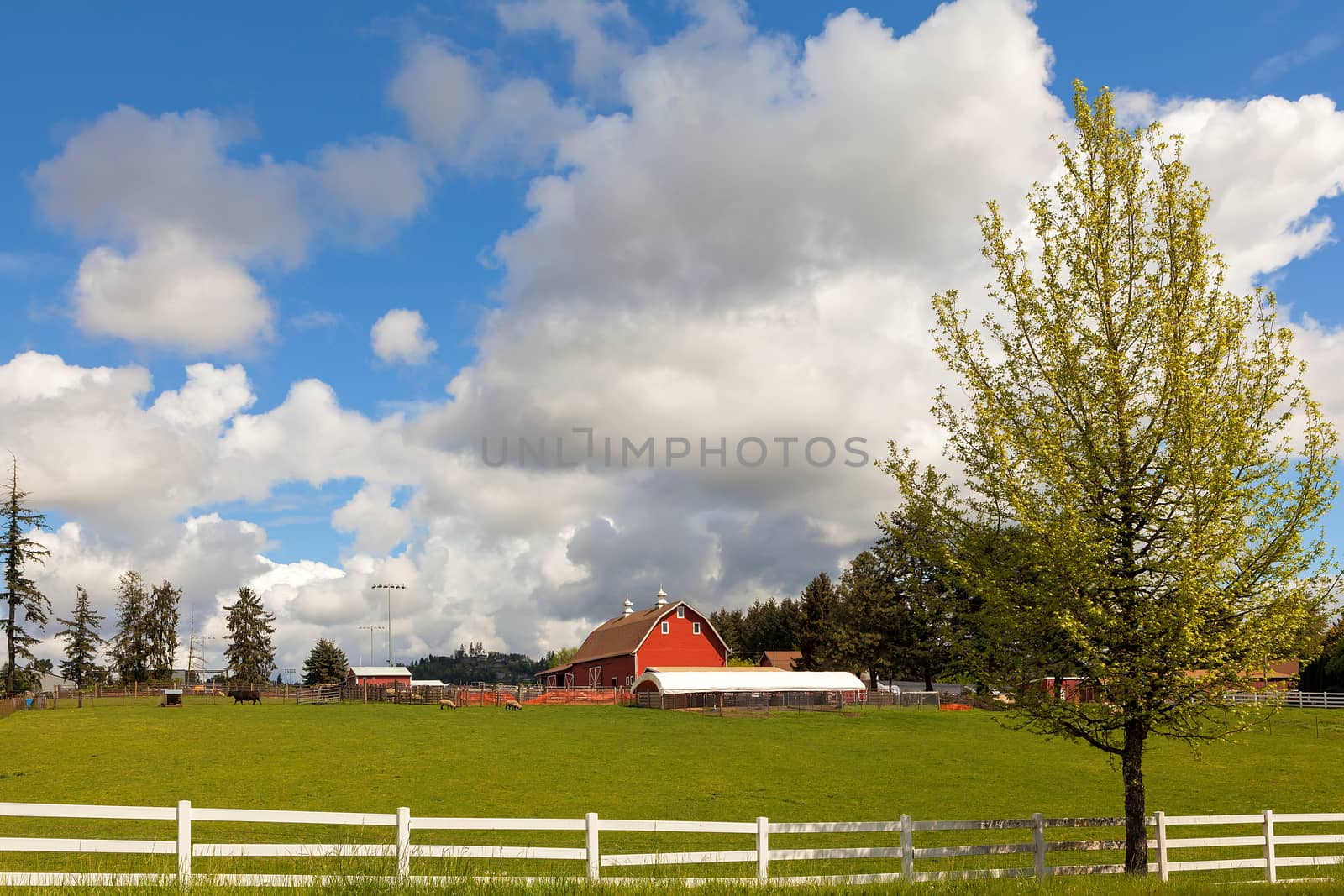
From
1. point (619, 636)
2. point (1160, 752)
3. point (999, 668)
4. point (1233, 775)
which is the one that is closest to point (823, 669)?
point (619, 636)

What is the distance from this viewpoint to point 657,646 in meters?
82.8

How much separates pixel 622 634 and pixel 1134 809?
7279 cm

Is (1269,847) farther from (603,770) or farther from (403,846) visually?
(603,770)

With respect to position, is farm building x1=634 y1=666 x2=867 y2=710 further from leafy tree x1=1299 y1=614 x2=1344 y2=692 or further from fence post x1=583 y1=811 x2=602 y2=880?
fence post x1=583 y1=811 x2=602 y2=880

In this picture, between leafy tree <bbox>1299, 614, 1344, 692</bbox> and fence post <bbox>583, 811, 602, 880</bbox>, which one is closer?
fence post <bbox>583, 811, 602, 880</bbox>

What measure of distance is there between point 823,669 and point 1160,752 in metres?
43.8

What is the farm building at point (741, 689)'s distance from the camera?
63.4 m

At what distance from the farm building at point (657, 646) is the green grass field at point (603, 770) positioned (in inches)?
1016

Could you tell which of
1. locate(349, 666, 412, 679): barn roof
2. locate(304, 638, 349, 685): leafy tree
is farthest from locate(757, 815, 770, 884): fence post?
locate(304, 638, 349, 685): leafy tree

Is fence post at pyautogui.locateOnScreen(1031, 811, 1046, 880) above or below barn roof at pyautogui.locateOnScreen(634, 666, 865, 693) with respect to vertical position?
above

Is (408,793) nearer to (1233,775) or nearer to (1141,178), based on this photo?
(1141,178)

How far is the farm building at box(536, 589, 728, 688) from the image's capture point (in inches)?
3246

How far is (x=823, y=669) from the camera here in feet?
294

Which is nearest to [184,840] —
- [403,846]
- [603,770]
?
[403,846]
